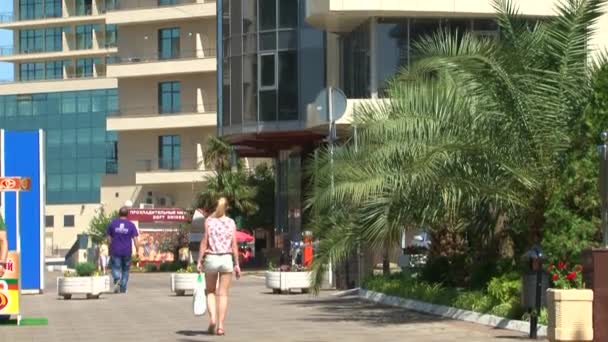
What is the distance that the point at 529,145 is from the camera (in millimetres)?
18297

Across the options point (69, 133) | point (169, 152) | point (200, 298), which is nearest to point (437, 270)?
point (200, 298)

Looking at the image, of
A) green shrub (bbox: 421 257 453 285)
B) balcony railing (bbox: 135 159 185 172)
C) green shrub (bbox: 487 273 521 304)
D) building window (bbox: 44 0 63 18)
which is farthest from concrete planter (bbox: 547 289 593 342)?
building window (bbox: 44 0 63 18)

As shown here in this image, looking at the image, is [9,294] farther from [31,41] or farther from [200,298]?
[31,41]

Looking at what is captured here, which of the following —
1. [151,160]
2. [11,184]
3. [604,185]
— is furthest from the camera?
[151,160]

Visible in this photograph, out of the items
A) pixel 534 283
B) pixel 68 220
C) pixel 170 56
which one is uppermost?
pixel 170 56

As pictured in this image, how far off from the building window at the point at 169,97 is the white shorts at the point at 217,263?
205ft

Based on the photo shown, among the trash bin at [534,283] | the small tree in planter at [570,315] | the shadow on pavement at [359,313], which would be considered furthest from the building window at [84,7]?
the small tree in planter at [570,315]

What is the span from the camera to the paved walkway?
15.8 meters

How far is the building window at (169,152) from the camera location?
79688 millimetres

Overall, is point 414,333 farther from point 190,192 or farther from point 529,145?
point 190,192

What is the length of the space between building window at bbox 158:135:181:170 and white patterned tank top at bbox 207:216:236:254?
209ft

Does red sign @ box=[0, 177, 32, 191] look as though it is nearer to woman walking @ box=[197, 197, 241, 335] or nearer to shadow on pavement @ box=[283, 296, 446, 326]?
woman walking @ box=[197, 197, 241, 335]

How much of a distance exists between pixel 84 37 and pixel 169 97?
3408 centimetres

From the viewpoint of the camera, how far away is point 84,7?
10806 cm
